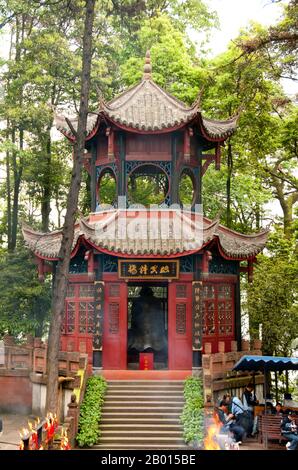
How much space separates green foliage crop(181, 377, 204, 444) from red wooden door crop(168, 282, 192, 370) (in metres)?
0.66

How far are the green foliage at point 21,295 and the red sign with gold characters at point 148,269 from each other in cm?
613

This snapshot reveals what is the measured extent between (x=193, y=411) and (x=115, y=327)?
3258 millimetres

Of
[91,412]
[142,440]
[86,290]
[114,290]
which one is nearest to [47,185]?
[86,290]

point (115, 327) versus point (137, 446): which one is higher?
point (115, 327)

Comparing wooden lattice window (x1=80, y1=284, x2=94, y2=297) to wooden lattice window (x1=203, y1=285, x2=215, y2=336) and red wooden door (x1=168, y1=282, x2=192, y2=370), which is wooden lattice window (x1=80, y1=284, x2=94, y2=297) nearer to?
red wooden door (x1=168, y1=282, x2=192, y2=370)

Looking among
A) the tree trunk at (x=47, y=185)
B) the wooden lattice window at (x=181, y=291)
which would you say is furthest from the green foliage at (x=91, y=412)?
the tree trunk at (x=47, y=185)

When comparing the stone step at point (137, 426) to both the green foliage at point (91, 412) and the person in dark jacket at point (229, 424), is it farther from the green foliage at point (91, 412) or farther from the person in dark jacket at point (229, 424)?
the person in dark jacket at point (229, 424)

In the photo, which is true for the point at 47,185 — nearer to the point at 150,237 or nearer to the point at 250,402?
the point at 150,237

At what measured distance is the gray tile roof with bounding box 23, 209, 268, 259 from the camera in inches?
647

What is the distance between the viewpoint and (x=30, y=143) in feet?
87.2

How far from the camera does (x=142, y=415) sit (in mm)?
15023

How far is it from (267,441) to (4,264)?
12186 mm

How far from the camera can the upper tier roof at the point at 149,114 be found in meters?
17.6
